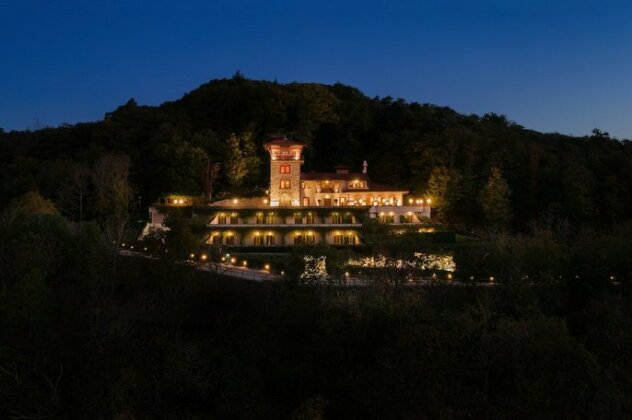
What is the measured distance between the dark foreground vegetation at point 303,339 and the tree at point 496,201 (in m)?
12.1

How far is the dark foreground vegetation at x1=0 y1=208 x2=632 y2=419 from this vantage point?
16469mm

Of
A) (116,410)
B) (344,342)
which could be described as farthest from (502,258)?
(116,410)

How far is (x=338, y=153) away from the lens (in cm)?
5394

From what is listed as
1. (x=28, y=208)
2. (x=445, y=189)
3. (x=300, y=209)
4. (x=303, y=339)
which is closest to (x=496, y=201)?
(x=445, y=189)

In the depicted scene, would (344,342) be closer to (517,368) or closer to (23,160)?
(517,368)

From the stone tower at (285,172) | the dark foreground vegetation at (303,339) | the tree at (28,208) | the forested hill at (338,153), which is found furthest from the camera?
the stone tower at (285,172)

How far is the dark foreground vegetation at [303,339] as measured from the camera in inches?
648

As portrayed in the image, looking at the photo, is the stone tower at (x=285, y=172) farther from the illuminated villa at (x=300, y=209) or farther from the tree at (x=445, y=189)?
the tree at (x=445, y=189)

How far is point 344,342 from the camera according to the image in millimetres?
20141

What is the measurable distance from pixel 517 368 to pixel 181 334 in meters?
13.4

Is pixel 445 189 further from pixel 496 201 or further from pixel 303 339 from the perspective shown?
pixel 303 339

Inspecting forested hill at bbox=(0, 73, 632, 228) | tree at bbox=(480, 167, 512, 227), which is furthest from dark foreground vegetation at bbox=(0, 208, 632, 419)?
forested hill at bbox=(0, 73, 632, 228)

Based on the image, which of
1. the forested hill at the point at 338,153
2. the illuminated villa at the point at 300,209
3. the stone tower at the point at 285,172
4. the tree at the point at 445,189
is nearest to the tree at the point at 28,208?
the forested hill at the point at 338,153

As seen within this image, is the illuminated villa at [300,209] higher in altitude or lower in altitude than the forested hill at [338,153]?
lower
